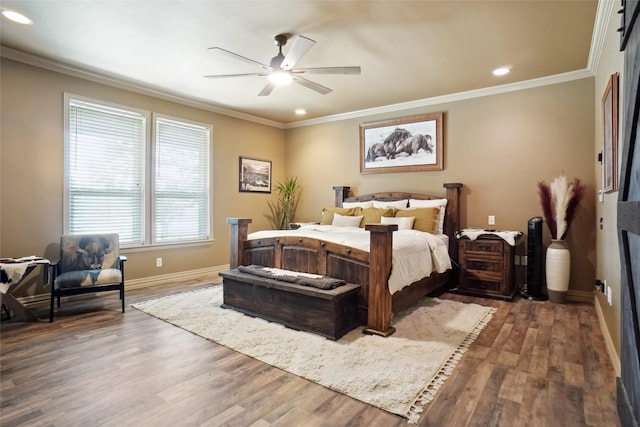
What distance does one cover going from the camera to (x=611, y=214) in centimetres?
256

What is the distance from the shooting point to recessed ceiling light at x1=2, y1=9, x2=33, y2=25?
2.78 m

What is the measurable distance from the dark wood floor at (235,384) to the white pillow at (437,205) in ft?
5.94

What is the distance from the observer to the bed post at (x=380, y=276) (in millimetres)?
2771

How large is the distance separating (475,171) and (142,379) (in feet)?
14.8

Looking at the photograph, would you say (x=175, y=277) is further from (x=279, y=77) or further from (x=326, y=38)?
(x=326, y=38)

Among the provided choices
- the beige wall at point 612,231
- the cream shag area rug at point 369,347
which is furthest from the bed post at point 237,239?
the beige wall at point 612,231

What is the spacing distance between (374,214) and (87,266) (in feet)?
11.9

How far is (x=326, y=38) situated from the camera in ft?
10.4

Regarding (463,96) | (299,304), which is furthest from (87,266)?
(463,96)

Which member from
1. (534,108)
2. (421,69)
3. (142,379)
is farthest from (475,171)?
(142,379)

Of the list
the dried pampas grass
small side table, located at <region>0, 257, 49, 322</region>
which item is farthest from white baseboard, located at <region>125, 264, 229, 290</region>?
the dried pampas grass

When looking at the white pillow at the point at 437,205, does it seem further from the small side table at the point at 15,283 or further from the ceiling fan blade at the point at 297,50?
the small side table at the point at 15,283

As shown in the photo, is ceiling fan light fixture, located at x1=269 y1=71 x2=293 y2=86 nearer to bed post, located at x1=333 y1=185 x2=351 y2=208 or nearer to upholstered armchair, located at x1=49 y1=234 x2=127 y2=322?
upholstered armchair, located at x1=49 y1=234 x2=127 y2=322

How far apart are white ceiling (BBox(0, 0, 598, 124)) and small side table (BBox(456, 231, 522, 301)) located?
6.61ft
